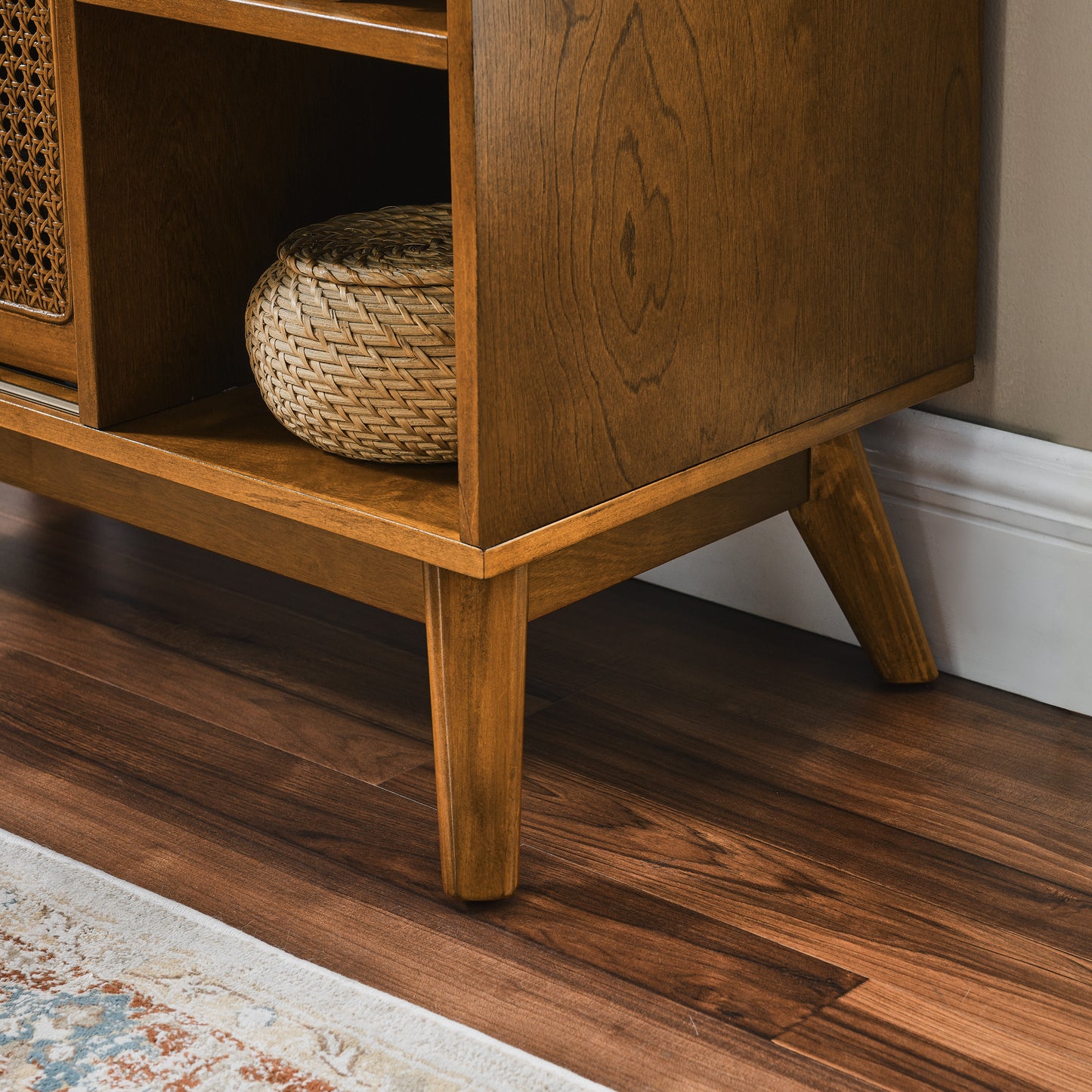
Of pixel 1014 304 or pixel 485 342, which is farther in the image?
pixel 1014 304

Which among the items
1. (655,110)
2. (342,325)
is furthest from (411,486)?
(655,110)

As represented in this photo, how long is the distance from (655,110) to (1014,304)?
15.3 inches

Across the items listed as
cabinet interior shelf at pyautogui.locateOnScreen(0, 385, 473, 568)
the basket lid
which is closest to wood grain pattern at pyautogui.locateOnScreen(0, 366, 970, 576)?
cabinet interior shelf at pyautogui.locateOnScreen(0, 385, 473, 568)

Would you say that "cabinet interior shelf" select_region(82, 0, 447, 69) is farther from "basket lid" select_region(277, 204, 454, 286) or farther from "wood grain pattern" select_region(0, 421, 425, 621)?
"wood grain pattern" select_region(0, 421, 425, 621)

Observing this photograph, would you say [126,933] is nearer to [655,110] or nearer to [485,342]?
[485,342]

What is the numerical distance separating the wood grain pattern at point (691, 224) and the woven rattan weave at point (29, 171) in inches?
13.8

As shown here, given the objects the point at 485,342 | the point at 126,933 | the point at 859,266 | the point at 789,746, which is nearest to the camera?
the point at 485,342

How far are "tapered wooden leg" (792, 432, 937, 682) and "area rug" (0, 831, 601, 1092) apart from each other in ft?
1.52

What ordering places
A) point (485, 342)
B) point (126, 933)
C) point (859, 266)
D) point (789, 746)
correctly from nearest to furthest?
point (485, 342), point (126, 933), point (859, 266), point (789, 746)

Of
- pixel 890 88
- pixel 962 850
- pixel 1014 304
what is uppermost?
pixel 890 88

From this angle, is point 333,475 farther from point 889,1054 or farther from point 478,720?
point 889,1054

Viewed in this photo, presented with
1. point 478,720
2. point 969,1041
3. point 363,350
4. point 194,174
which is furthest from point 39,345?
point 969,1041

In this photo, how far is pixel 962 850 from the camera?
3.14 feet

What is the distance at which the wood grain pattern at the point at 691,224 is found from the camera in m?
0.76
